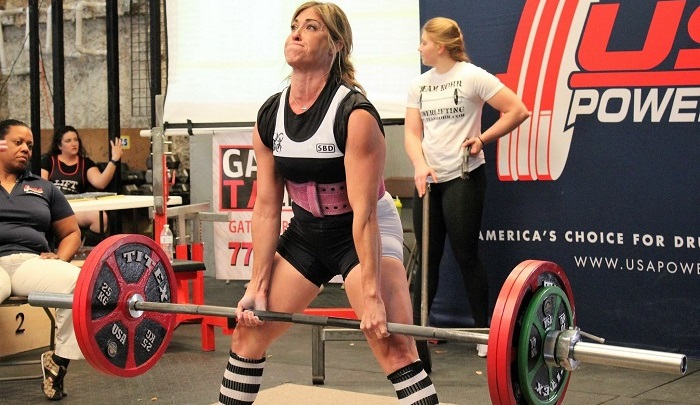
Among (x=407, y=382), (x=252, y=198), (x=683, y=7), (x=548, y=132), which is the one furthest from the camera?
(x=252, y=198)

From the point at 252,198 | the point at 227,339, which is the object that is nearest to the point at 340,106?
the point at 227,339

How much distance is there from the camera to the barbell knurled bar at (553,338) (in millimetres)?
2391

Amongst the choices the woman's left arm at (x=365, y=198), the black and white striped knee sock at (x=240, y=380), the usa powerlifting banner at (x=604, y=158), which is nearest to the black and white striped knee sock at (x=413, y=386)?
the woman's left arm at (x=365, y=198)

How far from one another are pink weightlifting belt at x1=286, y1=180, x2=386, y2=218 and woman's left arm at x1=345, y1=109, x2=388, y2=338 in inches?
3.9

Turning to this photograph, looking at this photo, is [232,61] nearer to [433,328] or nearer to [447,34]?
[447,34]

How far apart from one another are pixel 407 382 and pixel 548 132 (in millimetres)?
2248

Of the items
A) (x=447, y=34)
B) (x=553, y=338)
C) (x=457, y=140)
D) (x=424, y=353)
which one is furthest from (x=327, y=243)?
(x=447, y=34)

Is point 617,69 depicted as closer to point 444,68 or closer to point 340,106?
point 444,68

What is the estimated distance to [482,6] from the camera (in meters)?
4.93

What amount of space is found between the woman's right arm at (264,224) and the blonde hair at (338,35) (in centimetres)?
29

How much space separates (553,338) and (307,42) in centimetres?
100

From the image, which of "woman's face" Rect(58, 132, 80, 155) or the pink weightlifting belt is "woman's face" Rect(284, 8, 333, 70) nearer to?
the pink weightlifting belt

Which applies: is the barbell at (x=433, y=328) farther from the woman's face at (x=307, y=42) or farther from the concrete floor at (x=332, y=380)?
the concrete floor at (x=332, y=380)

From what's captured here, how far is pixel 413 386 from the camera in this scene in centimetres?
277
